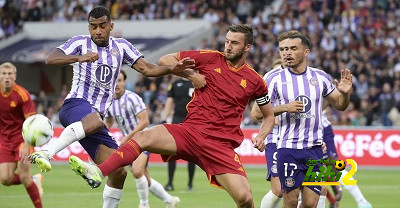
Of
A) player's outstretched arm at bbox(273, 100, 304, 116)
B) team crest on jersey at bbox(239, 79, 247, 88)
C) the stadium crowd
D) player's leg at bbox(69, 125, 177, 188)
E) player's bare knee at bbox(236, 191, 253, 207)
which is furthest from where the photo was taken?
the stadium crowd

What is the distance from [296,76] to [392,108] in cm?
1541

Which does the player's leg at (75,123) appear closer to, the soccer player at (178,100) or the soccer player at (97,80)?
the soccer player at (97,80)

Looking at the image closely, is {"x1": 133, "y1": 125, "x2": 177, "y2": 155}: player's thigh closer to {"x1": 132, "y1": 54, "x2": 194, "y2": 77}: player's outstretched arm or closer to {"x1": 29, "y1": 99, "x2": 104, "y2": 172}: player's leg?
{"x1": 132, "y1": 54, "x2": 194, "y2": 77}: player's outstretched arm

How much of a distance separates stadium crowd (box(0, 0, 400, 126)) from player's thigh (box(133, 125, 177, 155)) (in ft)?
51.0

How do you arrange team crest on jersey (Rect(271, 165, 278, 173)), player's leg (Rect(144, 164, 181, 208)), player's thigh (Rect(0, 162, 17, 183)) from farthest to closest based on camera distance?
player's leg (Rect(144, 164, 181, 208)) < player's thigh (Rect(0, 162, 17, 183)) < team crest on jersey (Rect(271, 165, 278, 173))

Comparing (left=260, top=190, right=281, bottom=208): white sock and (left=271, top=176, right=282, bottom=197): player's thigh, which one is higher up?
(left=271, top=176, right=282, bottom=197): player's thigh

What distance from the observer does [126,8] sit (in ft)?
115

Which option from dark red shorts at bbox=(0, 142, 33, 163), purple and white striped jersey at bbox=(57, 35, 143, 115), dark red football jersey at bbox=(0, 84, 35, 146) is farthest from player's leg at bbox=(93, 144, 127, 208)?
dark red shorts at bbox=(0, 142, 33, 163)

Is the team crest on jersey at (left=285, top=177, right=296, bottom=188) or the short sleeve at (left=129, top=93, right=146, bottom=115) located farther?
the short sleeve at (left=129, top=93, right=146, bottom=115)

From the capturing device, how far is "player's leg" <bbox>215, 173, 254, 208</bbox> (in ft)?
29.9

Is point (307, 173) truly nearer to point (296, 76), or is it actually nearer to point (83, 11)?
point (296, 76)

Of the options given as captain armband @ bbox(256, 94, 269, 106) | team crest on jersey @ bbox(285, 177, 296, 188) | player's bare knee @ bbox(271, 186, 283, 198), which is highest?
captain armband @ bbox(256, 94, 269, 106)

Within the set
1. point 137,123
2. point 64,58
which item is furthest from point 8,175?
point 64,58

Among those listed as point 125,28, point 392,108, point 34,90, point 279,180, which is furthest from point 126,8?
point 279,180
